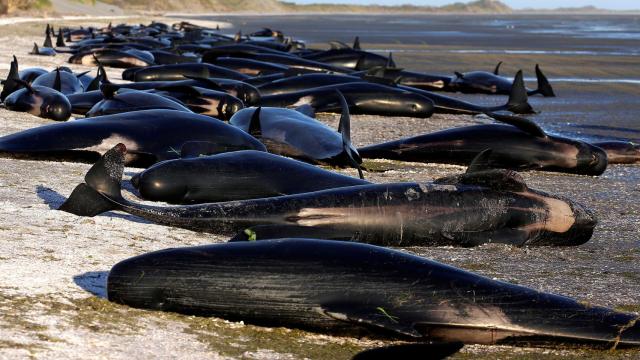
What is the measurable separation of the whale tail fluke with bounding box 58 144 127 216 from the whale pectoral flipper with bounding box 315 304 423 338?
5.45 feet

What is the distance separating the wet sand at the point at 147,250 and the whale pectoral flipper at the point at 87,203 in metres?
0.07

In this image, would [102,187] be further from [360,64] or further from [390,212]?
[360,64]

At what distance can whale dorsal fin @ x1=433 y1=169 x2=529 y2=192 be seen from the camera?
17.7ft

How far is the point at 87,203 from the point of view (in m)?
5.07

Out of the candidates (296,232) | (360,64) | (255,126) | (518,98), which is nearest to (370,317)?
(296,232)

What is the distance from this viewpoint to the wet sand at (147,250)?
3520 millimetres

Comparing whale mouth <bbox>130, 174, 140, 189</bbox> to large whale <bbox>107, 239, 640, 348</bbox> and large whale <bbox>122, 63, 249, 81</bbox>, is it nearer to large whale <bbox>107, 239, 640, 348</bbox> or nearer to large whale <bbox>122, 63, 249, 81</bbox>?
large whale <bbox>107, 239, 640, 348</bbox>

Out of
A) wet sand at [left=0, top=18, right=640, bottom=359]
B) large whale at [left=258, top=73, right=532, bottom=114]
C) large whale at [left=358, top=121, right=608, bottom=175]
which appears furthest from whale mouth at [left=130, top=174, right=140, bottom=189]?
large whale at [left=258, top=73, right=532, bottom=114]

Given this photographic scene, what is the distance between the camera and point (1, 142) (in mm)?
7059

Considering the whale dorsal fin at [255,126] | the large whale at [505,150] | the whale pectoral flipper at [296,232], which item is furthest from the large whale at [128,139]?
the whale pectoral flipper at [296,232]

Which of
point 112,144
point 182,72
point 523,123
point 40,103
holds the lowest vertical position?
point 182,72

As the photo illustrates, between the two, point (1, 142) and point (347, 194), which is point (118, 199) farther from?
point (1, 142)

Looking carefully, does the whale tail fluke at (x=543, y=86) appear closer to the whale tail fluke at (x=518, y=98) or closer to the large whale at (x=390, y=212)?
the whale tail fluke at (x=518, y=98)

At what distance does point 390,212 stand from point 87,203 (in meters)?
Answer: 1.66
